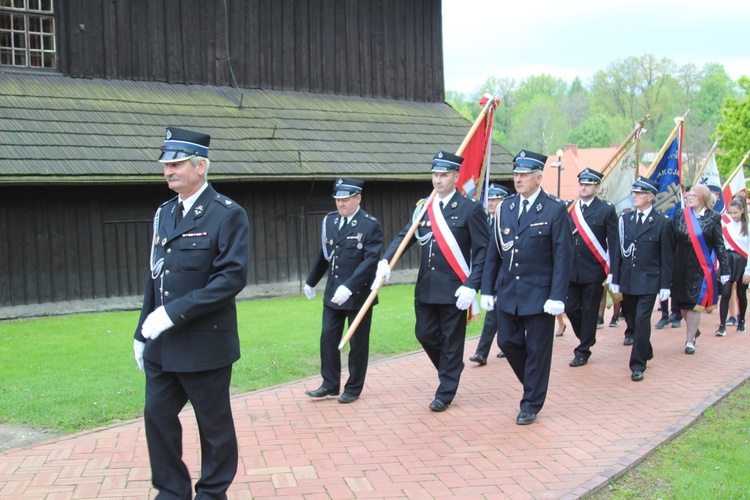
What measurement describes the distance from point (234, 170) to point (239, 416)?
8.53 metres

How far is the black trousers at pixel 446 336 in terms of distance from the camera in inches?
277

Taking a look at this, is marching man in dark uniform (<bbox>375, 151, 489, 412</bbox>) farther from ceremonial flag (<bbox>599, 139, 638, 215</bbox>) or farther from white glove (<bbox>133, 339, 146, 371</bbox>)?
ceremonial flag (<bbox>599, 139, 638, 215</bbox>)

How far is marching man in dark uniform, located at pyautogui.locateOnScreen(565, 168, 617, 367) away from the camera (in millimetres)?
8984

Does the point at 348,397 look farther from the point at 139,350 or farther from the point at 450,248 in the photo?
the point at 139,350

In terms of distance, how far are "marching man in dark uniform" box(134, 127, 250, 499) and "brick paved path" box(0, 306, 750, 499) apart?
58cm

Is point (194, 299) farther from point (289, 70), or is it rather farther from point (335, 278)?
point (289, 70)

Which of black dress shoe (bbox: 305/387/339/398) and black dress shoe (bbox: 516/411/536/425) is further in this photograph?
black dress shoe (bbox: 305/387/339/398)

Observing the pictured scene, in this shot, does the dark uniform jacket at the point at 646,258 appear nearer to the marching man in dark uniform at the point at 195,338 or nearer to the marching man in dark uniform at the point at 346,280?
the marching man in dark uniform at the point at 346,280

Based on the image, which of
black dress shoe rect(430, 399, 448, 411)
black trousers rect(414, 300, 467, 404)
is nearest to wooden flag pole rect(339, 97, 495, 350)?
black trousers rect(414, 300, 467, 404)

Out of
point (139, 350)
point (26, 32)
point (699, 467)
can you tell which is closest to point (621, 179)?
point (699, 467)

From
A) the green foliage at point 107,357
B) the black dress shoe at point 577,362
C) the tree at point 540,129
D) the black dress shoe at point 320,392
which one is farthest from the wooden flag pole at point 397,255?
the tree at point 540,129

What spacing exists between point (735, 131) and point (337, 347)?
90.8 ft

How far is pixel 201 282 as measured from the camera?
448 centimetres

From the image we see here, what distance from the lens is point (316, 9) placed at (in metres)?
18.4
